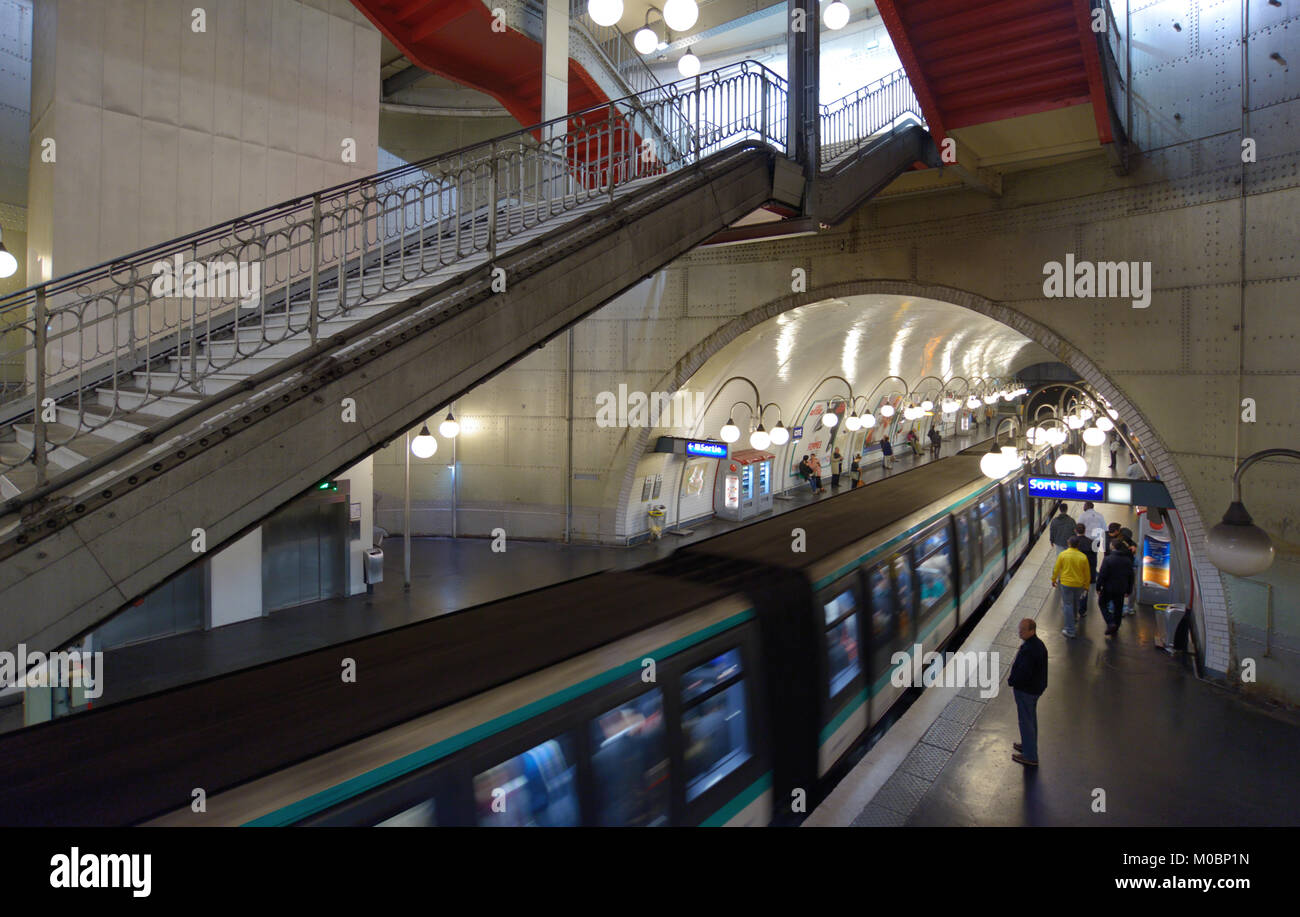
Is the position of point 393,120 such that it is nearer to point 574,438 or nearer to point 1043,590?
point 574,438

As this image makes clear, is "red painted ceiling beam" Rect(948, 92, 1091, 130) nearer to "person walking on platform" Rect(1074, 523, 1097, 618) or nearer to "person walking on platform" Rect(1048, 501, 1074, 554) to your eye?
"person walking on platform" Rect(1074, 523, 1097, 618)

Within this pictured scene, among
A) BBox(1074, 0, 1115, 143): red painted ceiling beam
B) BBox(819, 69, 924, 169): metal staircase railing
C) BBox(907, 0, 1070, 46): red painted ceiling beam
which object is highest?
BBox(819, 69, 924, 169): metal staircase railing

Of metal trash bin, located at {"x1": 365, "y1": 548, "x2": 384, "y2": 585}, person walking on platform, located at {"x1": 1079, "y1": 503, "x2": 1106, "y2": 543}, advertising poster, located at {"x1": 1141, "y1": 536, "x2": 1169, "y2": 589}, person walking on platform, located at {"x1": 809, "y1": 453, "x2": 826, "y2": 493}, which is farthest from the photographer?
person walking on platform, located at {"x1": 809, "y1": 453, "x2": 826, "y2": 493}

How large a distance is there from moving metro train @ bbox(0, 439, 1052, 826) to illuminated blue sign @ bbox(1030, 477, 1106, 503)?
3.54 metres

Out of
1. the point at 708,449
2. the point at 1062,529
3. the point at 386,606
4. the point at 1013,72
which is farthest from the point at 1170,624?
the point at 386,606

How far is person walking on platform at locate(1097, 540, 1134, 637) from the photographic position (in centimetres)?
950

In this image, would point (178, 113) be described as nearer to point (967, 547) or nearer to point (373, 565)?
point (373, 565)

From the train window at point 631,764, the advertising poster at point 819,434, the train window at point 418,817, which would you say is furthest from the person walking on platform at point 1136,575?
the train window at point 418,817

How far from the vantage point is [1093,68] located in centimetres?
706

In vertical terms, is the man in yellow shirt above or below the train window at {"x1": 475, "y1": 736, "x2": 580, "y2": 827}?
below

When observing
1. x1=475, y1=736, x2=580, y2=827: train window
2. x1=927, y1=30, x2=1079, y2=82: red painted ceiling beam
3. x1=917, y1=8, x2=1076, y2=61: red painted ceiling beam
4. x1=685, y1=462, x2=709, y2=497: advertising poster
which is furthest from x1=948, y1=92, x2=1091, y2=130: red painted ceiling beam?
x1=685, y1=462, x2=709, y2=497: advertising poster

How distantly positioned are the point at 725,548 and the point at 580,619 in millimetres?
2222

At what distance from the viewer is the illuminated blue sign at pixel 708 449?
533 inches

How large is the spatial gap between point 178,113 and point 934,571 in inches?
435
